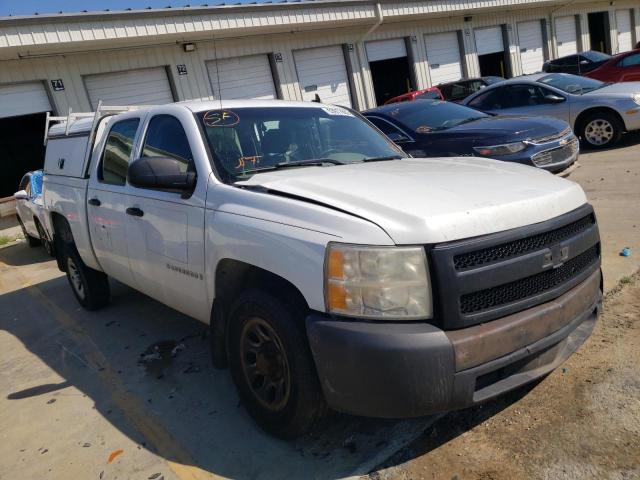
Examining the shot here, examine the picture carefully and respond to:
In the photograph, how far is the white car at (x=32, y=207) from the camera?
29.6 ft

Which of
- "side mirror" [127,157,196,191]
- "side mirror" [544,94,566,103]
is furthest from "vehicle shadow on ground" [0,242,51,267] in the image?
"side mirror" [544,94,566,103]

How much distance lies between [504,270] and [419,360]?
57cm

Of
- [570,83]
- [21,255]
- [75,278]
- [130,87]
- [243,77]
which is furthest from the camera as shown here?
[243,77]

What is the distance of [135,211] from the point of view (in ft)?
12.5

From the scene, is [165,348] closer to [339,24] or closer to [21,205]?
[21,205]

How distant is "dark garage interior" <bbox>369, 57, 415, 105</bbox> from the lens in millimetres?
21108

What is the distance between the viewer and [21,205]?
10008mm

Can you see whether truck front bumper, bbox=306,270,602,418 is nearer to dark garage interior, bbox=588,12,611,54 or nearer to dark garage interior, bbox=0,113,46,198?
dark garage interior, bbox=0,113,46,198

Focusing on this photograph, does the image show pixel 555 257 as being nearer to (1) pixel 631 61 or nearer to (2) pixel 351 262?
(2) pixel 351 262

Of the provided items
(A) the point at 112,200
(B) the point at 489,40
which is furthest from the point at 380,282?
(B) the point at 489,40

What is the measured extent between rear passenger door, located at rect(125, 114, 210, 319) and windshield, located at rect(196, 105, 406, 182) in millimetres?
209

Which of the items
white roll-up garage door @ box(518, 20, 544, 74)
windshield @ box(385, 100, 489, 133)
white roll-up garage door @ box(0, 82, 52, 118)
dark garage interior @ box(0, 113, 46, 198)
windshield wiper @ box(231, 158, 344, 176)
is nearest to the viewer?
windshield wiper @ box(231, 158, 344, 176)

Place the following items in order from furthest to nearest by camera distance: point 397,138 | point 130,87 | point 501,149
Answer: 1. point 130,87
2. point 397,138
3. point 501,149

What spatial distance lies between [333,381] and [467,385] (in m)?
0.58
